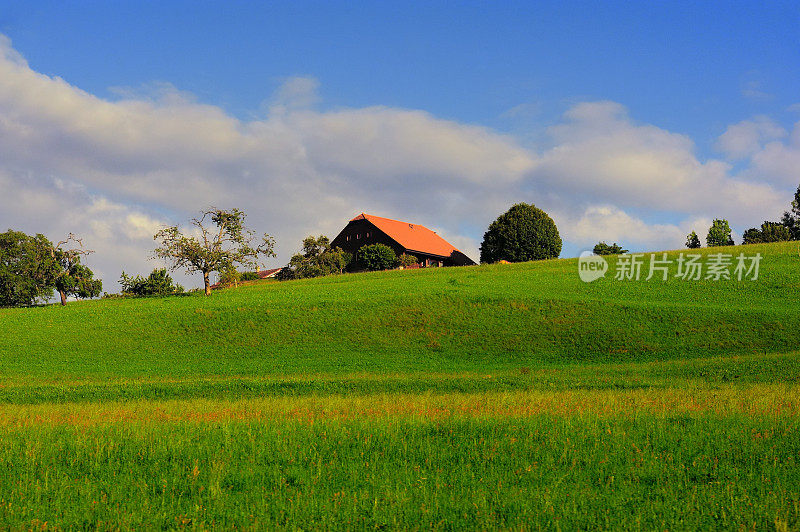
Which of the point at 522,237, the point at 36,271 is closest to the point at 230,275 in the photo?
the point at 36,271

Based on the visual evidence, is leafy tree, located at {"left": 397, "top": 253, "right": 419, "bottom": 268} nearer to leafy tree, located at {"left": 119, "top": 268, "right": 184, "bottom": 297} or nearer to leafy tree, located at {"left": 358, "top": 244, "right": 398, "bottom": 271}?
leafy tree, located at {"left": 358, "top": 244, "right": 398, "bottom": 271}

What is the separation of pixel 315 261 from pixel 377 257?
10.5 metres

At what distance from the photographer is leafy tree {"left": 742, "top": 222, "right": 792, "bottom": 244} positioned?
A: 12181cm

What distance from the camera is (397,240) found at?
110m

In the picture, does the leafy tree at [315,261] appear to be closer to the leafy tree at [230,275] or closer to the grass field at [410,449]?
the leafy tree at [230,275]

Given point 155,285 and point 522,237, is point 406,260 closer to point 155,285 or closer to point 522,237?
point 522,237

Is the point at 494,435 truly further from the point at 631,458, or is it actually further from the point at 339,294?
the point at 339,294

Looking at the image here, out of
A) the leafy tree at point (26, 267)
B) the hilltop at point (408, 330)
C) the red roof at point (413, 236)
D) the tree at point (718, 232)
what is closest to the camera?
the hilltop at point (408, 330)

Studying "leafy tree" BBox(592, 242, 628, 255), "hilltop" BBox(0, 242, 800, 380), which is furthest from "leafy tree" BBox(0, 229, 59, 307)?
"leafy tree" BBox(592, 242, 628, 255)

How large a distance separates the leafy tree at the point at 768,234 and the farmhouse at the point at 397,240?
60.9m

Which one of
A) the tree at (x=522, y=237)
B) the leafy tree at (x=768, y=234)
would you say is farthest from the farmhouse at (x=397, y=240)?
the leafy tree at (x=768, y=234)

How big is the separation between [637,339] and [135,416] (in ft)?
114

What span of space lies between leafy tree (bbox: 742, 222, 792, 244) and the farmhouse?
60.9 m

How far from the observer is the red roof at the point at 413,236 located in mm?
112750
